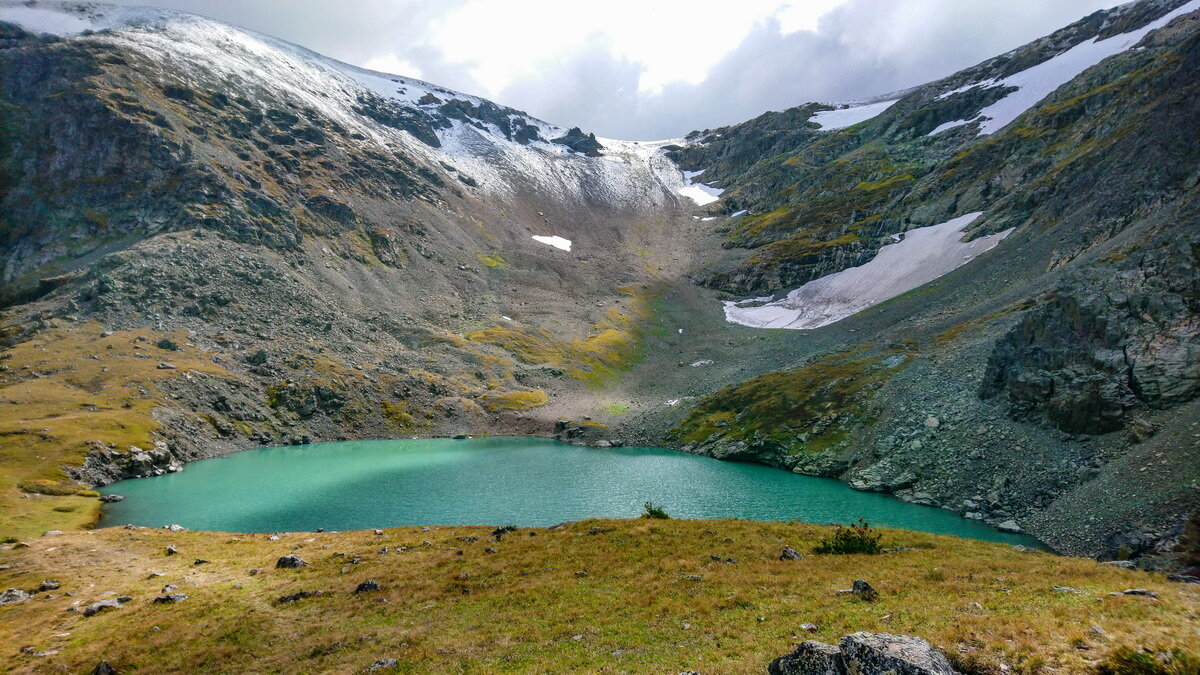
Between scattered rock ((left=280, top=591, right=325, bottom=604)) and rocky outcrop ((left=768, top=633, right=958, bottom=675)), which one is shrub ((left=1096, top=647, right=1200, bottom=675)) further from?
scattered rock ((left=280, top=591, right=325, bottom=604))

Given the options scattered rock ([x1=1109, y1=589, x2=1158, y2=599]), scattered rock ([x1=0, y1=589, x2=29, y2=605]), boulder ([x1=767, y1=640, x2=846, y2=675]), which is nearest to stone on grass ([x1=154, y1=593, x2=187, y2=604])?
scattered rock ([x1=0, y1=589, x2=29, y2=605])

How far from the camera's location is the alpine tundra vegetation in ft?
58.5

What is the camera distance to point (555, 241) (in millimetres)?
190625

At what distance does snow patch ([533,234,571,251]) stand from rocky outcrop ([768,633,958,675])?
17993 centimetres

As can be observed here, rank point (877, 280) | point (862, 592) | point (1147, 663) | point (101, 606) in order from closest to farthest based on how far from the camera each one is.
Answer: point (1147, 663) < point (862, 592) < point (101, 606) < point (877, 280)

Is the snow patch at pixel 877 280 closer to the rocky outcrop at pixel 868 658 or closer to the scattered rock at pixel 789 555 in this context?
the scattered rock at pixel 789 555

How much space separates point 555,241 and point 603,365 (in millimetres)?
84139

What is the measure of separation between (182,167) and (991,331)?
516ft

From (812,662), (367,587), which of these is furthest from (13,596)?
(812,662)

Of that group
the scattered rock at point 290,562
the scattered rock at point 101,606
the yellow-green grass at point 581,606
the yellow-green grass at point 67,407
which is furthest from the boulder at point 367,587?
the yellow-green grass at point 67,407

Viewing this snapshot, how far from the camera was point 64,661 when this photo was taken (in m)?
17.8

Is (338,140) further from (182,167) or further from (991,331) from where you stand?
(991,331)

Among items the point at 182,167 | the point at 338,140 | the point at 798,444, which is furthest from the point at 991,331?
the point at 338,140

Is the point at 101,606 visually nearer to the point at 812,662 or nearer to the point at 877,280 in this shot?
the point at 812,662
